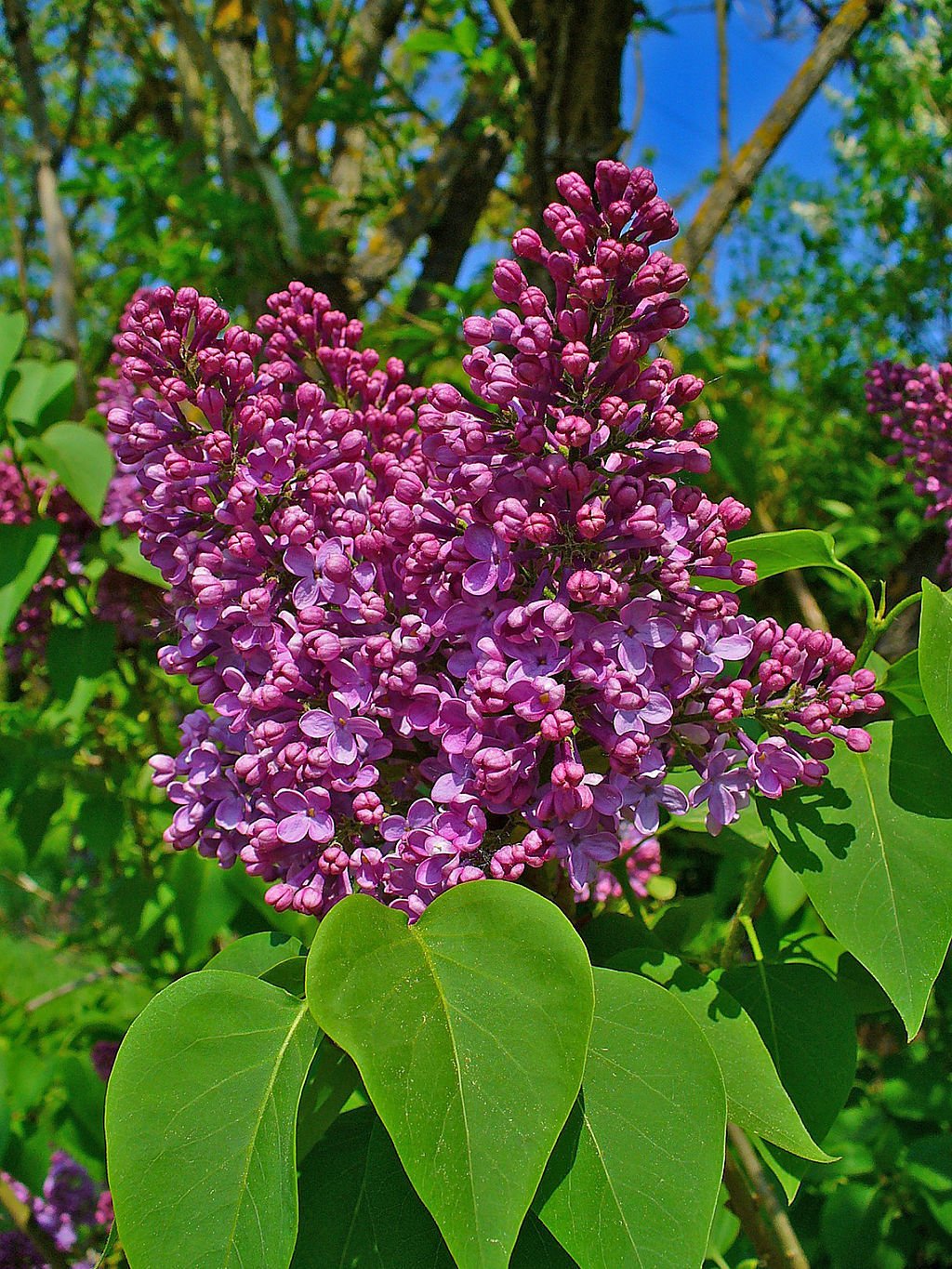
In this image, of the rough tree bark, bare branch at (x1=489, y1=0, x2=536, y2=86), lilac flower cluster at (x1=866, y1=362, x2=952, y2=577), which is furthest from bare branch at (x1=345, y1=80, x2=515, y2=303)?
lilac flower cluster at (x1=866, y1=362, x2=952, y2=577)

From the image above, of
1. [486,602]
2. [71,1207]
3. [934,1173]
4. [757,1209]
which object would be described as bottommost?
[71,1207]

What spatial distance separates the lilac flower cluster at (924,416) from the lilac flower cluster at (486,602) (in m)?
Answer: 0.61

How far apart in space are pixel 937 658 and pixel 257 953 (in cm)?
62

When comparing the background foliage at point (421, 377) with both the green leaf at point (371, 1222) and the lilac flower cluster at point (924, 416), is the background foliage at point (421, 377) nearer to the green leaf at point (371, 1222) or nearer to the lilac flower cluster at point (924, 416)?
the green leaf at point (371, 1222)

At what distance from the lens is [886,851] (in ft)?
2.68

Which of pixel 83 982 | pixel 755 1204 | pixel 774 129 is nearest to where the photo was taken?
pixel 755 1204

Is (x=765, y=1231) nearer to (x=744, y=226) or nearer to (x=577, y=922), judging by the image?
(x=577, y=922)

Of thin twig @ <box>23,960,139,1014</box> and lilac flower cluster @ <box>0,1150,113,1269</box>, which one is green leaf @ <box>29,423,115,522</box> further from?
thin twig @ <box>23,960,139,1014</box>

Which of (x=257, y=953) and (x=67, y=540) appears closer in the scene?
(x=257, y=953)

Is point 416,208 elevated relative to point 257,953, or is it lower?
elevated

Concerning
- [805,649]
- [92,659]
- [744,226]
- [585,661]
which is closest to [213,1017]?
[585,661]

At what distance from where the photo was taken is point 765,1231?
114 cm

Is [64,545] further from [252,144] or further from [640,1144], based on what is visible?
[640,1144]

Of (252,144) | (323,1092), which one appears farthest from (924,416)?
(252,144)
